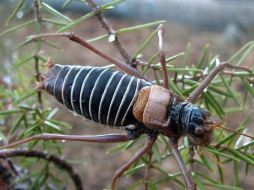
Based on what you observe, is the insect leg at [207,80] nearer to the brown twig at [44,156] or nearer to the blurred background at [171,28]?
the brown twig at [44,156]

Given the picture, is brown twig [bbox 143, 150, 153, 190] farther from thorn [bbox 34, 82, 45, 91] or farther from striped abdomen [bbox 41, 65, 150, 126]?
thorn [bbox 34, 82, 45, 91]

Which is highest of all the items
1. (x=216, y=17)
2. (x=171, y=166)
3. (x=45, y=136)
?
(x=216, y=17)

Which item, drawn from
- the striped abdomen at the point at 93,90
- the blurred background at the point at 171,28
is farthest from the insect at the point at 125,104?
the blurred background at the point at 171,28

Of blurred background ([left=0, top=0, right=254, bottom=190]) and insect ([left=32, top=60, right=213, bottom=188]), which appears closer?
insect ([left=32, top=60, right=213, bottom=188])

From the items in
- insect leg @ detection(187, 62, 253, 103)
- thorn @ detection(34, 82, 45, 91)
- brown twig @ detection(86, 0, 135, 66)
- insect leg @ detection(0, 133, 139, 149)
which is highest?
brown twig @ detection(86, 0, 135, 66)

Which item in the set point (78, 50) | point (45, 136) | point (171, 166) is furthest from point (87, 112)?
point (78, 50)

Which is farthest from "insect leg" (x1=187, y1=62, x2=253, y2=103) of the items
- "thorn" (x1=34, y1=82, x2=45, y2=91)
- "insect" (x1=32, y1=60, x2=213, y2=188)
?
"thorn" (x1=34, y1=82, x2=45, y2=91)

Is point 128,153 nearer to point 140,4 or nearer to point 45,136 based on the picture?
point 45,136

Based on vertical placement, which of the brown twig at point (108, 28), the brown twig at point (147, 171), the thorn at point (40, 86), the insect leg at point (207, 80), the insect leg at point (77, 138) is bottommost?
the brown twig at point (147, 171)

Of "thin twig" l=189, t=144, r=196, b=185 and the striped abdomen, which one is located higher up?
the striped abdomen
